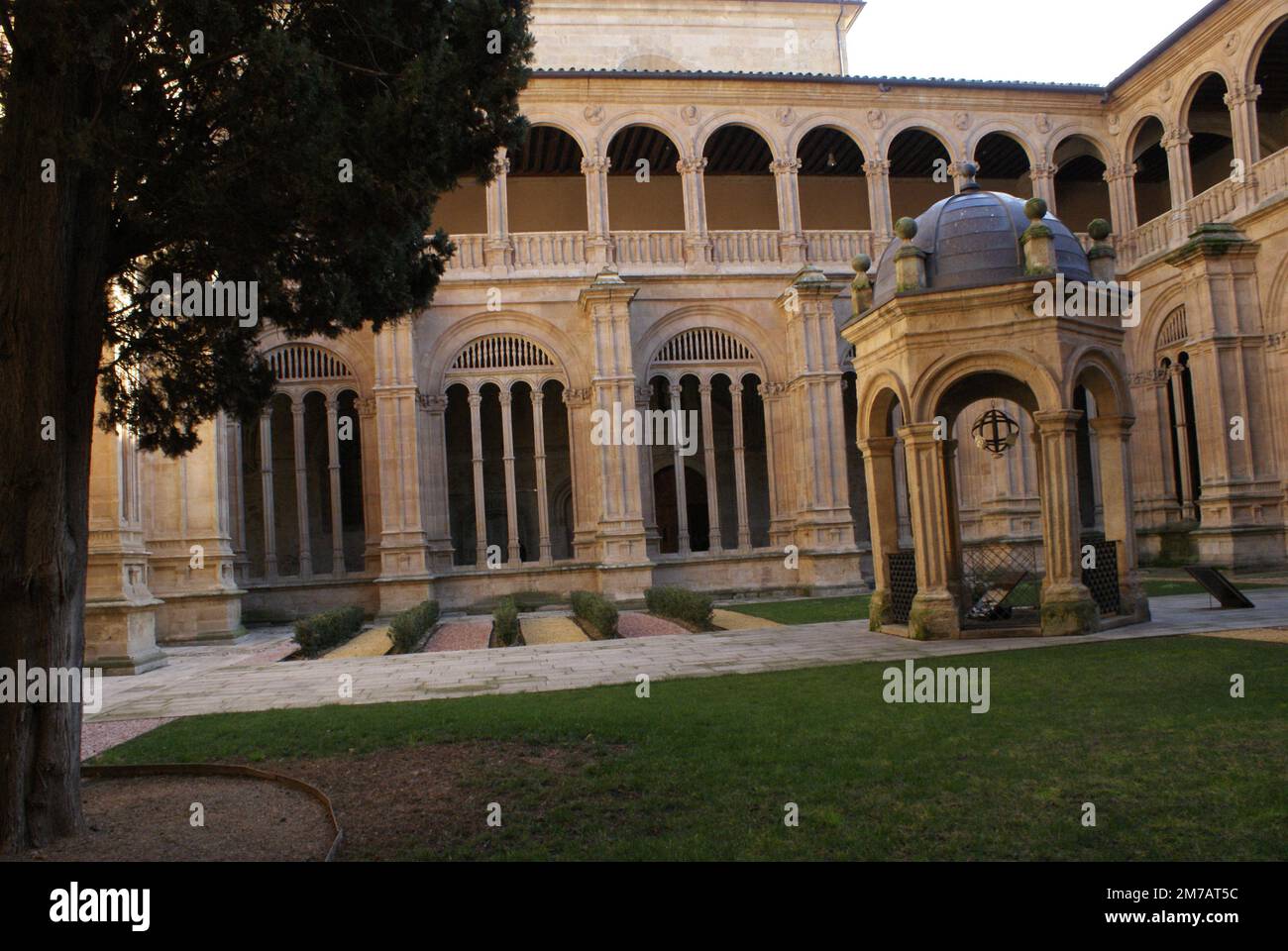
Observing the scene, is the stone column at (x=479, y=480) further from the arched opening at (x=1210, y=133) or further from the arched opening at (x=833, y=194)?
the arched opening at (x=1210, y=133)

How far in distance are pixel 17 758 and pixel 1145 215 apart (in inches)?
1211

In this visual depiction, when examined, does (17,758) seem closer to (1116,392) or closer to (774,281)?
(1116,392)

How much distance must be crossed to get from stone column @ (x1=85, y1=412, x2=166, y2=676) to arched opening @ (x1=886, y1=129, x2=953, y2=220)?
20.1 metres

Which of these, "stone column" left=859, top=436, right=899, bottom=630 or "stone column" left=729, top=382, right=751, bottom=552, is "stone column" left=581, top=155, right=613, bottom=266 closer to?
"stone column" left=729, top=382, right=751, bottom=552

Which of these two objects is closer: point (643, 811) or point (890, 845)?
point (890, 845)

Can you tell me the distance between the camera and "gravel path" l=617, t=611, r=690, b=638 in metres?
15.8

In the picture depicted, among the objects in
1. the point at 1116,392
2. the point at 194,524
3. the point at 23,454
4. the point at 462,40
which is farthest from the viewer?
the point at 194,524

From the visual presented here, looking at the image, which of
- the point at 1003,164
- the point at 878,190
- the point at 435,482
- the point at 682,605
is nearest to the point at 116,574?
the point at 682,605

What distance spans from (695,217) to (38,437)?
19727mm

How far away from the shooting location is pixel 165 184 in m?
6.14

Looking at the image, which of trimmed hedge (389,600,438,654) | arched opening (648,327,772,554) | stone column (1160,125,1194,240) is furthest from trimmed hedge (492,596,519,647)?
stone column (1160,125,1194,240)

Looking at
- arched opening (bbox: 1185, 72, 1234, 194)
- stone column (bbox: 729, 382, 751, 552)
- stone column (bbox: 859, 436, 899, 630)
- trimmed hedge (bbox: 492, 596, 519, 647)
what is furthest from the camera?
arched opening (bbox: 1185, 72, 1234, 194)
